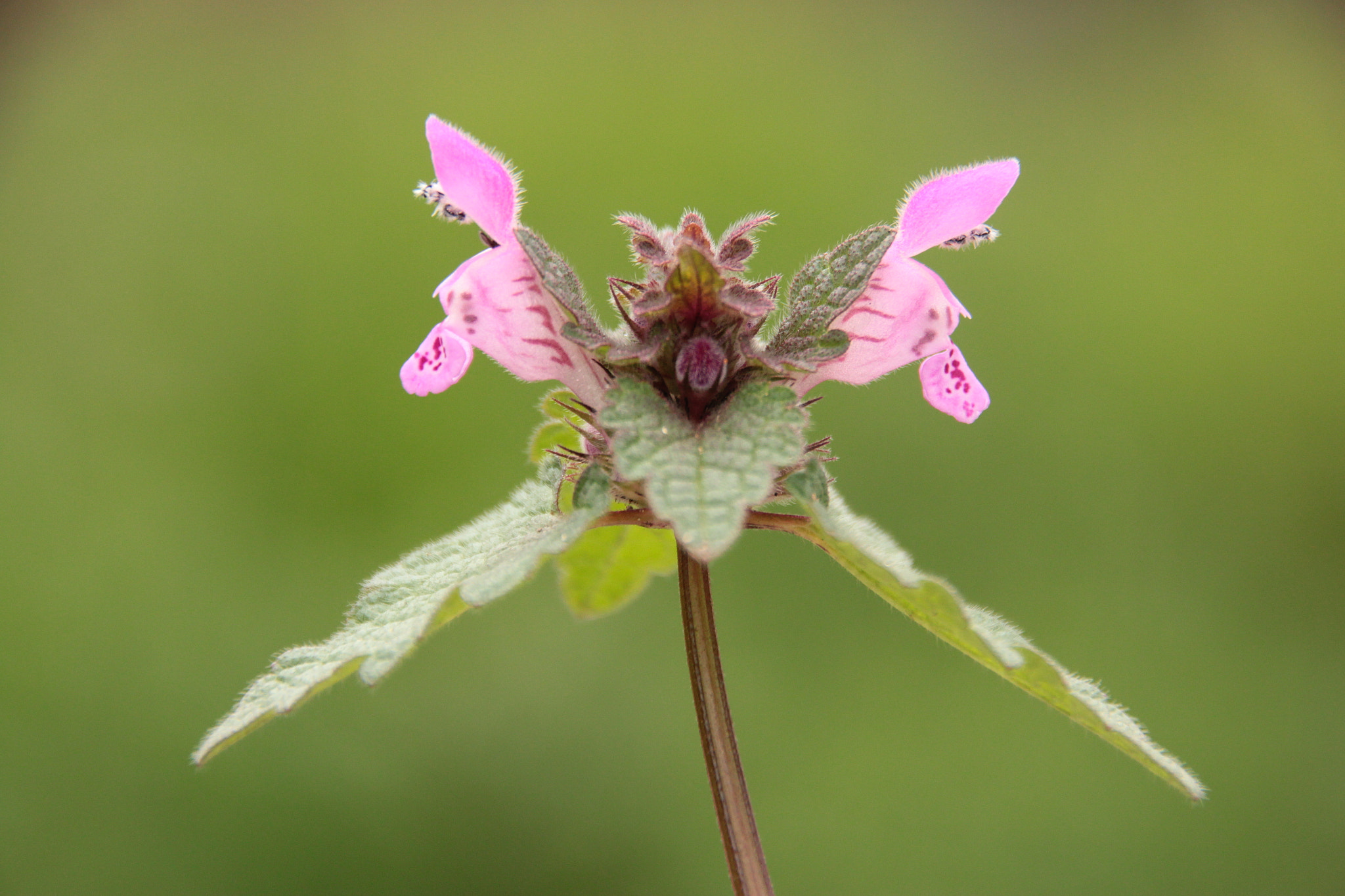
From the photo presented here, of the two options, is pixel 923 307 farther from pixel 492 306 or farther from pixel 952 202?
pixel 492 306

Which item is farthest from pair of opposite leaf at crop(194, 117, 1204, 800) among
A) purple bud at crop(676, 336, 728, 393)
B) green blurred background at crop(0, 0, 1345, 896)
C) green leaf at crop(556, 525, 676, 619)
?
green blurred background at crop(0, 0, 1345, 896)

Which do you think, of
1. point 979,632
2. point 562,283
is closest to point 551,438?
point 562,283

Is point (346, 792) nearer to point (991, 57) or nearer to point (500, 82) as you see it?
point (500, 82)

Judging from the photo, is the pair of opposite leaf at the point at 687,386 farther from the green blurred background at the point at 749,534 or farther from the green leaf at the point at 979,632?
the green blurred background at the point at 749,534

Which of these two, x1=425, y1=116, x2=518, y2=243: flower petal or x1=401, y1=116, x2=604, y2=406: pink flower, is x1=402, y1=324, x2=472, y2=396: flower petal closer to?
x1=401, y1=116, x2=604, y2=406: pink flower

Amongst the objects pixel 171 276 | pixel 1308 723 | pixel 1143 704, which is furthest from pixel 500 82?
pixel 1308 723

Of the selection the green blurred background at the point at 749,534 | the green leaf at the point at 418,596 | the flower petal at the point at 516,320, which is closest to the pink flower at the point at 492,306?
the flower petal at the point at 516,320
